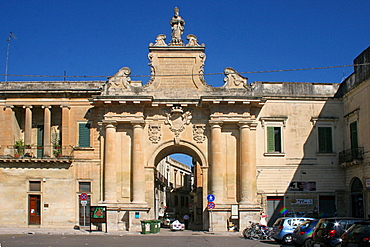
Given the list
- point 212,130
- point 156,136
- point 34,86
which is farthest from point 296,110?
point 34,86

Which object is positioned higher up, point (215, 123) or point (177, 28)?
point (177, 28)

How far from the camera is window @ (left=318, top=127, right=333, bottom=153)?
37.8m

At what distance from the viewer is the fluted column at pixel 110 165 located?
36156 millimetres

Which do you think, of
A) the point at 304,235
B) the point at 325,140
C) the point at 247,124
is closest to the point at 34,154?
the point at 247,124

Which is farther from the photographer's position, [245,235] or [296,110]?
[296,110]

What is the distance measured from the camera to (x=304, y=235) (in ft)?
79.3

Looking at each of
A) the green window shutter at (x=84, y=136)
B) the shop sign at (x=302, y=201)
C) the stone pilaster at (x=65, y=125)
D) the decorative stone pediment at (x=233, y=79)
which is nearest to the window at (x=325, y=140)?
the shop sign at (x=302, y=201)

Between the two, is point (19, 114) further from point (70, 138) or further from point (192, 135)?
point (192, 135)

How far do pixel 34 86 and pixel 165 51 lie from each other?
9.96m

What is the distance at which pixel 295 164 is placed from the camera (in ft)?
123

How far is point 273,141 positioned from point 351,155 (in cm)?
533

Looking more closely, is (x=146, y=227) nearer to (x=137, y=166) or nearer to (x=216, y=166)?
(x=137, y=166)

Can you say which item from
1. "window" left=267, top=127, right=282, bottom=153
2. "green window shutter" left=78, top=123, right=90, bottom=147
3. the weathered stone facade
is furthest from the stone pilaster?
"window" left=267, top=127, right=282, bottom=153

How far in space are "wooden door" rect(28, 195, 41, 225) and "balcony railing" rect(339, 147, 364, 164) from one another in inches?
845
